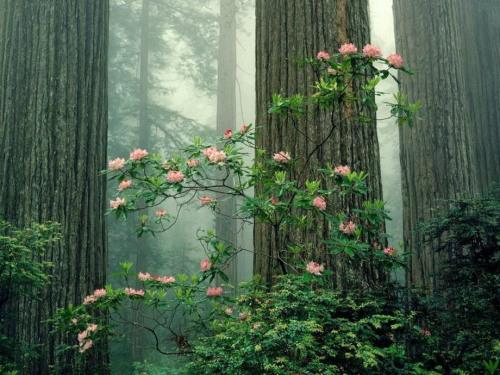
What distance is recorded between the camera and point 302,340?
2191 mm

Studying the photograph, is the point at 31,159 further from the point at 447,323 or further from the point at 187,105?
the point at 187,105

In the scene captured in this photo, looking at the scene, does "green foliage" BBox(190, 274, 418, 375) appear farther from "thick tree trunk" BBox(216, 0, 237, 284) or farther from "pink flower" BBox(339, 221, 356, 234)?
"thick tree trunk" BBox(216, 0, 237, 284)

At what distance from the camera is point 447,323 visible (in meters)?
2.81

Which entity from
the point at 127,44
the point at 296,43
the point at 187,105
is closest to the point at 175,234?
the point at 187,105

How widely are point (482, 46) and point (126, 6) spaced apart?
14098mm

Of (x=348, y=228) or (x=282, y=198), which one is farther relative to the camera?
(x=282, y=198)

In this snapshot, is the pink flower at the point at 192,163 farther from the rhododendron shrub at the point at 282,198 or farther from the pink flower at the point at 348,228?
the pink flower at the point at 348,228

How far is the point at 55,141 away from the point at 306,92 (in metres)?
2.12

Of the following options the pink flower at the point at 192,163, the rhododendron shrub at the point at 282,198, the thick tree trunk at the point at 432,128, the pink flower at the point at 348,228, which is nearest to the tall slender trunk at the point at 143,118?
the thick tree trunk at the point at 432,128

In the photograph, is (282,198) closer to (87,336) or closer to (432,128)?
(87,336)

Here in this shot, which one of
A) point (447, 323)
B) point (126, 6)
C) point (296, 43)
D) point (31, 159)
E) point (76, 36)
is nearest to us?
point (447, 323)

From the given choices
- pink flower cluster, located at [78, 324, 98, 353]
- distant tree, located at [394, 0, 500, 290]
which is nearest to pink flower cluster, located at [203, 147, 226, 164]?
pink flower cluster, located at [78, 324, 98, 353]

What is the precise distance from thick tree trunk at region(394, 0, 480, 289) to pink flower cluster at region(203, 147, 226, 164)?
2918mm

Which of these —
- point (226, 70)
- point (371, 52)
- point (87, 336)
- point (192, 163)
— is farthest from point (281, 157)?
point (226, 70)
